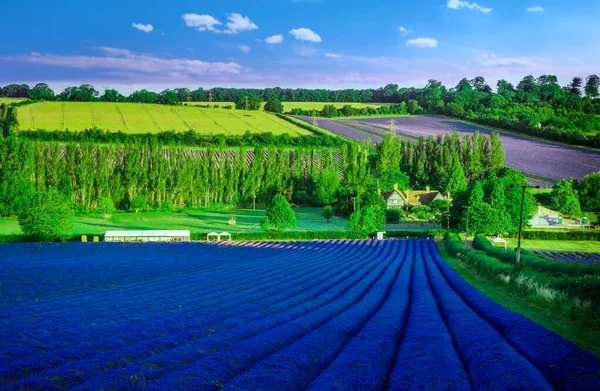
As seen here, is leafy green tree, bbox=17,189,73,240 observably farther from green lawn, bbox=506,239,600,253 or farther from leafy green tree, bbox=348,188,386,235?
green lawn, bbox=506,239,600,253

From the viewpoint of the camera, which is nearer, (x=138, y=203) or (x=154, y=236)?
(x=154, y=236)

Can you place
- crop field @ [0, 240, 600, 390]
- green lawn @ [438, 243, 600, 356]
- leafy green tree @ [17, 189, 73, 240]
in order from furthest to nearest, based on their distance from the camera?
1. leafy green tree @ [17, 189, 73, 240]
2. green lawn @ [438, 243, 600, 356]
3. crop field @ [0, 240, 600, 390]

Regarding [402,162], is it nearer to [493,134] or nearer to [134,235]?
[493,134]

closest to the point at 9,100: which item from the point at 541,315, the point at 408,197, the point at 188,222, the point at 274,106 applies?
the point at 274,106

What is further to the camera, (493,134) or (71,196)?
(493,134)

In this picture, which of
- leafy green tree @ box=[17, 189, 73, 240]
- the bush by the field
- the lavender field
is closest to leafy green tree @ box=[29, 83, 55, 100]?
the lavender field

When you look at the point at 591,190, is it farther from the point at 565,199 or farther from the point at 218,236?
the point at 218,236

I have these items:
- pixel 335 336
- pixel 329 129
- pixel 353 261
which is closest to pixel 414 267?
pixel 353 261
